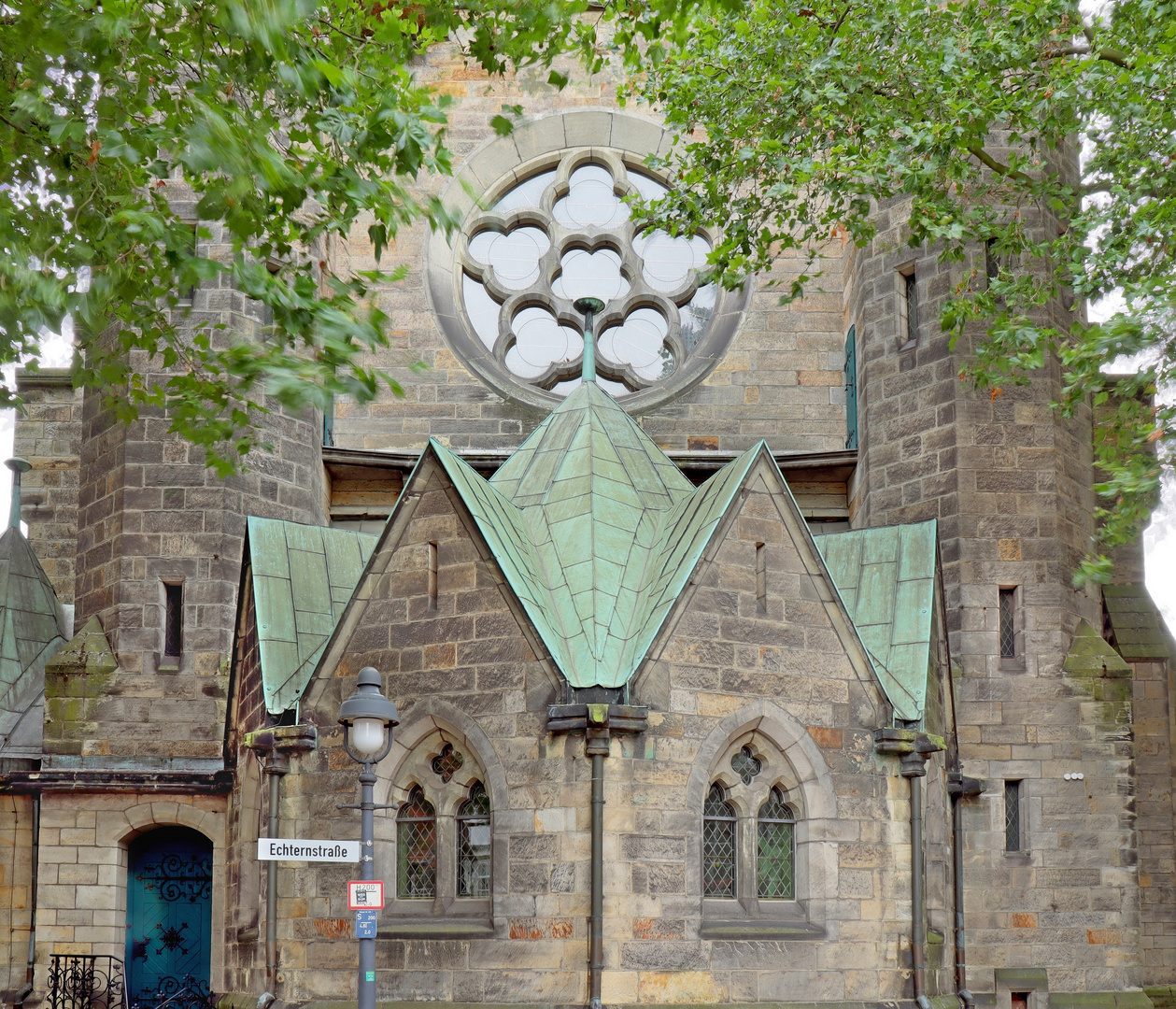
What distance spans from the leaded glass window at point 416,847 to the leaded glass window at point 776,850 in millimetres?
2502

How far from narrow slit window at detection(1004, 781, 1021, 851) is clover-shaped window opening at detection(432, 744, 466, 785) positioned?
19.7 ft

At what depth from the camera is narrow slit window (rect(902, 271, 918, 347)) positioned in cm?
1590

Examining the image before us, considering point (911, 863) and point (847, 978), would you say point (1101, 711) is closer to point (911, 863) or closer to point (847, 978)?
point (911, 863)

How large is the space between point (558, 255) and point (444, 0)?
9164 millimetres

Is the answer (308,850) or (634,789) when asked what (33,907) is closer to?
(308,850)

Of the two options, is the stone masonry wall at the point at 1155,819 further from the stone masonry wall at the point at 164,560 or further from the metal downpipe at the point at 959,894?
the stone masonry wall at the point at 164,560

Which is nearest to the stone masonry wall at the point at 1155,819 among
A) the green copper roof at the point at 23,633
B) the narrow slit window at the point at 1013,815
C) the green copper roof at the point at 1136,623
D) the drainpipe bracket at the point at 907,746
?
the green copper roof at the point at 1136,623

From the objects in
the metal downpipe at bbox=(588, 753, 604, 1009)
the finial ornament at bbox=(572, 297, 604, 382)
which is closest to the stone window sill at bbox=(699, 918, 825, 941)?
the metal downpipe at bbox=(588, 753, 604, 1009)

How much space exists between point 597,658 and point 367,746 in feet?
8.48

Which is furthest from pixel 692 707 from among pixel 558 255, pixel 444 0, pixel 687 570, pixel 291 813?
pixel 558 255

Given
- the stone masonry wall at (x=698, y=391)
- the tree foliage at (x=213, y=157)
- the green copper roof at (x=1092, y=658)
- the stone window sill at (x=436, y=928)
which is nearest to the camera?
the tree foliage at (x=213, y=157)

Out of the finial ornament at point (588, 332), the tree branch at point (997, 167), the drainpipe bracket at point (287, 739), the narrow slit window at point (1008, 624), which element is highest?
the tree branch at point (997, 167)

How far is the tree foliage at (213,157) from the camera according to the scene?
7227 millimetres

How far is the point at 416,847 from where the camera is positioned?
11367mm
